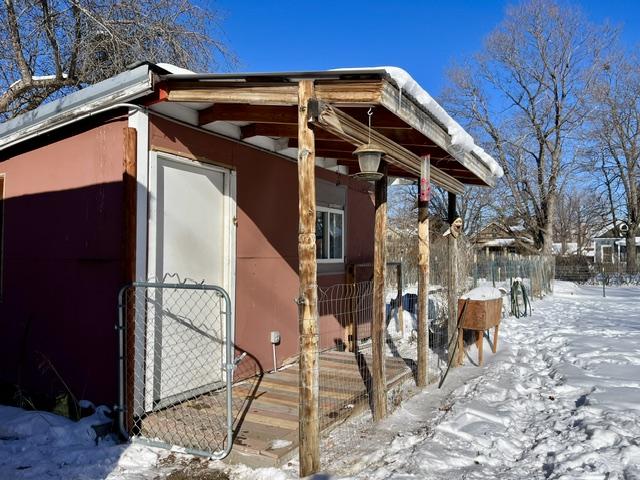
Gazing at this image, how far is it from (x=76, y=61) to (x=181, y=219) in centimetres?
767

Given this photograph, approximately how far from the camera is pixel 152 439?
3.77 meters

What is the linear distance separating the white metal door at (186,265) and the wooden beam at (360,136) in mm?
1632

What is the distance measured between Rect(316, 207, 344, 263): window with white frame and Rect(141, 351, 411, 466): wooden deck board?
184cm

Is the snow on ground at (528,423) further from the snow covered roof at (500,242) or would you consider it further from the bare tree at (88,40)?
the snow covered roof at (500,242)

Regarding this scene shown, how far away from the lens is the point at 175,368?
4.39 meters

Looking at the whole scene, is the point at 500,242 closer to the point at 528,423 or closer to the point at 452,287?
the point at 452,287

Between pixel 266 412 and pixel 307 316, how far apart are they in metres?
1.44

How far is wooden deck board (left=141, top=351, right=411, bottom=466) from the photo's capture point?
3.58 metres

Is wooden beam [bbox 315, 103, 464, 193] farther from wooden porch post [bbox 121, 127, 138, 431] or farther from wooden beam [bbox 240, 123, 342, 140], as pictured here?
wooden porch post [bbox 121, 127, 138, 431]

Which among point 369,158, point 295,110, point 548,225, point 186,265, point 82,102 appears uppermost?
point 548,225

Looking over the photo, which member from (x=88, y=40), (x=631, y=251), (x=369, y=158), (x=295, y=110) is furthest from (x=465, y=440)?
(x=631, y=251)

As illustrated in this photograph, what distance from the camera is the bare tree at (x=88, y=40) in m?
9.27

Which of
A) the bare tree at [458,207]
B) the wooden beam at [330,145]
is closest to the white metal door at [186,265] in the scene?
the wooden beam at [330,145]

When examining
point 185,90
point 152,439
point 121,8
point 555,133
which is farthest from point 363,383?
point 555,133
